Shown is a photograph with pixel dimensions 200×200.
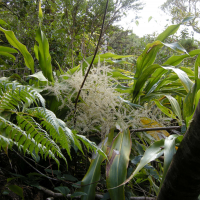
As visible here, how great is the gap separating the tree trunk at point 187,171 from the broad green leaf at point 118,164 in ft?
0.50

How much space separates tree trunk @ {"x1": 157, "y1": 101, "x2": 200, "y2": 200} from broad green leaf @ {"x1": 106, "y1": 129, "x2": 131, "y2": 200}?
15 cm

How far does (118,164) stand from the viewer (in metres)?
0.61

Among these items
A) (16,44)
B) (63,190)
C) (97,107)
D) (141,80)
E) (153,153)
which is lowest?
(63,190)

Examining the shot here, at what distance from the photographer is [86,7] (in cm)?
176

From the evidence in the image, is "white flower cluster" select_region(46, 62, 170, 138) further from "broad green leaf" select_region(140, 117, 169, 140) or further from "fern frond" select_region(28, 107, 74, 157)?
"fern frond" select_region(28, 107, 74, 157)

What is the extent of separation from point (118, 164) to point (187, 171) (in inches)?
10.2

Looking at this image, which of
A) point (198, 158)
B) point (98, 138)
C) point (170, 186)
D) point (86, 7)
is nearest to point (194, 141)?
point (198, 158)

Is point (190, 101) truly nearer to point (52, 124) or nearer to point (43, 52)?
point (52, 124)

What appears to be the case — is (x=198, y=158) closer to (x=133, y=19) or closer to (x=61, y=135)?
(x=61, y=135)

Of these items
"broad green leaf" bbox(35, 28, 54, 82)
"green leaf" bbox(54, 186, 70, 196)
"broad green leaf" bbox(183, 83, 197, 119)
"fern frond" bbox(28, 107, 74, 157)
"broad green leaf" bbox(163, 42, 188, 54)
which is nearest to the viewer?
"fern frond" bbox(28, 107, 74, 157)

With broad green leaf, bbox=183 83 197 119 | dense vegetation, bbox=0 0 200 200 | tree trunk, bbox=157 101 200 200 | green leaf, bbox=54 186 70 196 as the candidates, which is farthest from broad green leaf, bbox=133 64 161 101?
green leaf, bbox=54 186 70 196

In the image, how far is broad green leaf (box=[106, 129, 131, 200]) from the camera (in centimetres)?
55

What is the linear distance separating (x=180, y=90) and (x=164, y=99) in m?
0.13

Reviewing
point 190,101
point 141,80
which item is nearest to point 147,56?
point 141,80
